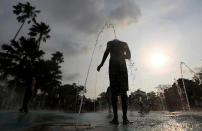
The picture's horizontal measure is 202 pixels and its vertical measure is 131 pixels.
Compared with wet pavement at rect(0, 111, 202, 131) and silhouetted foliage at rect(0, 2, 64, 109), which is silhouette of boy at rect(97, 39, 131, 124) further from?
silhouetted foliage at rect(0, 2, 64, 109)

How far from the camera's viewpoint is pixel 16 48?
32000 mm

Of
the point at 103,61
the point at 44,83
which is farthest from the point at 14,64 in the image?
the point at 103,61

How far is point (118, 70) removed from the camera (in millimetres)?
4172

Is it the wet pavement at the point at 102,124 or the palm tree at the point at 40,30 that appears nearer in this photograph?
the wet pavement at the point at 102,124

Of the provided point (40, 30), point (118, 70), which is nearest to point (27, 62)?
point (40, 30)

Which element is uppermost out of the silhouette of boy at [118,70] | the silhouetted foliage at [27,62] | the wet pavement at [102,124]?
the silhouetted foliage at [27,62]

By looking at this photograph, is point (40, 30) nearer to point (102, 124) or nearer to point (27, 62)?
point (27, 62)

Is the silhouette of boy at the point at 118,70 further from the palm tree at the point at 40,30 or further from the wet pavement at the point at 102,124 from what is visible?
the palm tree at the point at 40,30

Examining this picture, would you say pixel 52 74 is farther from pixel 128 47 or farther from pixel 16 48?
pixel 128 47

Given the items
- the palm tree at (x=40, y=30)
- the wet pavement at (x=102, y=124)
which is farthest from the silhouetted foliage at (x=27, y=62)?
the wet pavement at (x=102, y=124)

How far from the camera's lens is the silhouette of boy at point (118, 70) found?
4.06 metres

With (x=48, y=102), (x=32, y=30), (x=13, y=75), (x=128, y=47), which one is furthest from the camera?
(x=48, y=102)

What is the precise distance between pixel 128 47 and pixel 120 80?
113cm

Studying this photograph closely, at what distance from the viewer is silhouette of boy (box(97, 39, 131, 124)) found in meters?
4.06
